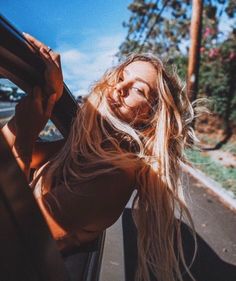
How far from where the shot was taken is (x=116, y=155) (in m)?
1.57

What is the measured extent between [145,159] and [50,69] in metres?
0.62

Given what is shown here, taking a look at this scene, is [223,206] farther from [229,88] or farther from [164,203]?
[229,88]

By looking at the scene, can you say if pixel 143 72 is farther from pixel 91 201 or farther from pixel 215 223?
pixel 215 223

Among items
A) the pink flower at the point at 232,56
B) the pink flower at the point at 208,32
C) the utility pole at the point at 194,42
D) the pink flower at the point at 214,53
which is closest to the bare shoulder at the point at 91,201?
the utility pole at the point at 194,42

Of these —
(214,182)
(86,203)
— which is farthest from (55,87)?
(214,182)

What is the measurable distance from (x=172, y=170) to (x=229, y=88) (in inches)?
484

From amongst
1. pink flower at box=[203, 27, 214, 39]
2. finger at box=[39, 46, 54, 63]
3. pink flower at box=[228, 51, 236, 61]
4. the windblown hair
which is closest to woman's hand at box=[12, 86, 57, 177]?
finger at box=[39, 46, 54, 63]

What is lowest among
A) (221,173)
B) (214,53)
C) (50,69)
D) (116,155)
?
(221,173)

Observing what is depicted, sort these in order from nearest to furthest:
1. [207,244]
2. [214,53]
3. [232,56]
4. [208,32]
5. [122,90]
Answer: [122,90] < [207,244] < [232,56] < [214,53] < [208,32]

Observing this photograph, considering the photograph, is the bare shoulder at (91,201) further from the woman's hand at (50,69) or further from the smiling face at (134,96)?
the smiling face at (134,96)

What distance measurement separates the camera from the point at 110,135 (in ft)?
5.90

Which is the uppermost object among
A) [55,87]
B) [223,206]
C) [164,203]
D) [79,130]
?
[55,87]

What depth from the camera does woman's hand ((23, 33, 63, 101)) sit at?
137 cm

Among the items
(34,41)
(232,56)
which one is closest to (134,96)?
(34,41)
